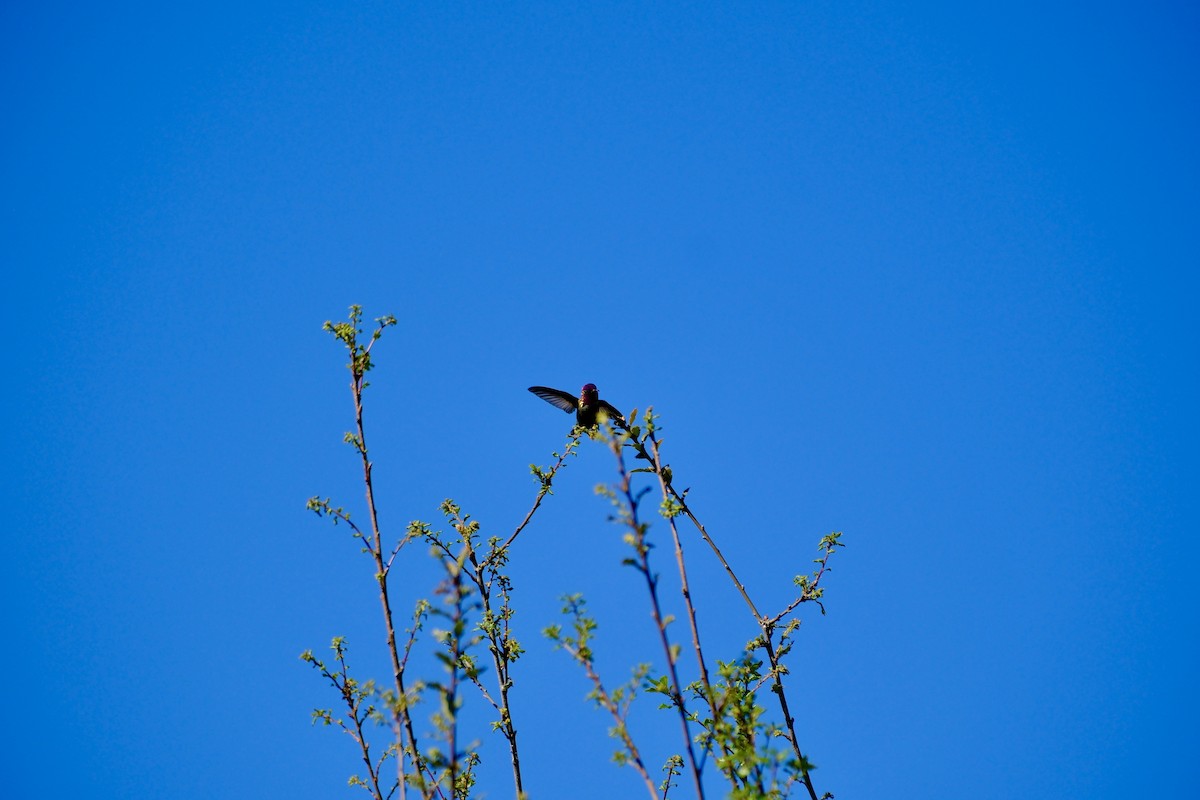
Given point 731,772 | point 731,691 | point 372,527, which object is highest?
point 372,527

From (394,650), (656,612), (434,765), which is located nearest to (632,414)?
(656,612)

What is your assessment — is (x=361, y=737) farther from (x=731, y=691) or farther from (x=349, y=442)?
(x=731, y=691)

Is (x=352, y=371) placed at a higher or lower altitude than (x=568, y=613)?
higher

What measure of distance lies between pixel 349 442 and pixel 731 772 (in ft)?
9.11

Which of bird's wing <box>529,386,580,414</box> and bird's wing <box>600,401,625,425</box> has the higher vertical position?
bird's wing <box>529,386,580,414</box>

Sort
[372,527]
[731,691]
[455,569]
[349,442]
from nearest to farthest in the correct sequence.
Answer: [455,569]
[731,691]
[372,527]
[349,442]

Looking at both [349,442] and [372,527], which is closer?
[372,527]

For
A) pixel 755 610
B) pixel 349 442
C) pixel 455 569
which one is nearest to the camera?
pixel 455 569

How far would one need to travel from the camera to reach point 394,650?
4.13m

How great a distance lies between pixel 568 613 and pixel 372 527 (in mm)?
1190

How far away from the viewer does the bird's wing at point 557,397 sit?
8406 mm

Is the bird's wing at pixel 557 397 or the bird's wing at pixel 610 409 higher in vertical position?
the bird's wing at pixel 557 397

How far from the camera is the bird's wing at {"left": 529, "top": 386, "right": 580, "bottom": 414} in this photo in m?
8.41

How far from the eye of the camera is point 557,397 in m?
8.58
